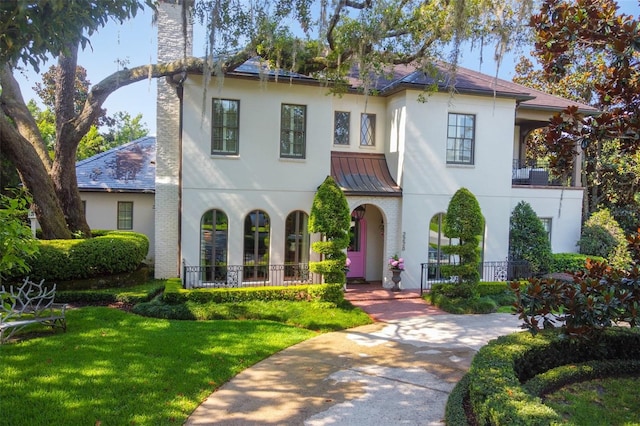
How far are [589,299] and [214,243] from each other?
10201mm

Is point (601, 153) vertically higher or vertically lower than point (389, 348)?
higher

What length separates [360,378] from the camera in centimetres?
727

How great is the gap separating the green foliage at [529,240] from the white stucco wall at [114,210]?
13699 millimetres

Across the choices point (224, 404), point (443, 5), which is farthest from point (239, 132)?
point (224, 404)

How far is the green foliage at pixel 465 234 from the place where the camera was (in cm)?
1257

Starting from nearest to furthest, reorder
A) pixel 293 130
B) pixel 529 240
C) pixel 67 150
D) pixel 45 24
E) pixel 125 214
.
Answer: pixel 45 24
pixel 293 130
pixel 67 150
pixel 529 240
pixel 125 214

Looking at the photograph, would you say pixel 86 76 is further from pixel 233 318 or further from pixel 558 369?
pixel 558 369

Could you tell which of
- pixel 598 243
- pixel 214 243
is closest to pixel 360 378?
pixel 214 243

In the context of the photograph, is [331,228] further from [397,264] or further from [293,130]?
[293,130]

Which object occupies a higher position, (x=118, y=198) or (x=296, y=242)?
(x=118, y=198)

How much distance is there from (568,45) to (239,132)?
9511 mm

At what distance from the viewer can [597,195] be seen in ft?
71.4

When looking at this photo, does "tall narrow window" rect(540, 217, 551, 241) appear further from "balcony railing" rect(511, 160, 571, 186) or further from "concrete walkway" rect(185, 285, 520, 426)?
"concrete walkway" rect(185, 285, 520, 426)

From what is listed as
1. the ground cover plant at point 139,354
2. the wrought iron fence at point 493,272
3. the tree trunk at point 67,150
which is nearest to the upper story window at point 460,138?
the wrought iron fence at point 493,272
